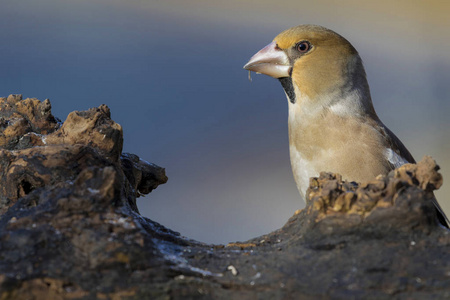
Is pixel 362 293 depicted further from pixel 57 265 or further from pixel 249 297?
pixel 57 265

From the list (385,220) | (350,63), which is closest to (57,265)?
(385,220)

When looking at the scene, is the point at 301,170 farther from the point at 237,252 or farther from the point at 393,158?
the point at 237,252

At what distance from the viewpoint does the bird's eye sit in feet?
10.5

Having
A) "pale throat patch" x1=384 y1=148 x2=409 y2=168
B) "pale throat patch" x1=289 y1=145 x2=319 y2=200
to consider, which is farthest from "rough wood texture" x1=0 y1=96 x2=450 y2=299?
"pale throat patch" x1=384 y1=148 x2=409 y2=168

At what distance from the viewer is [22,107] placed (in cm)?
251

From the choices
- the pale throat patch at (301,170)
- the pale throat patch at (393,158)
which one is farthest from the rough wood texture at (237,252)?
the pale throat patch at (393,158)

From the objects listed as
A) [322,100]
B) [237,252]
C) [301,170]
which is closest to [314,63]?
[322,100]

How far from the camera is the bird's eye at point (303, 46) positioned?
10.5 ft

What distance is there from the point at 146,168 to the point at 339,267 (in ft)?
4.74

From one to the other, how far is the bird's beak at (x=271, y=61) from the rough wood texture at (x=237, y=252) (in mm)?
1475

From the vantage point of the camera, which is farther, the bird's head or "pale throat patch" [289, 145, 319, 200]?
the bird's head

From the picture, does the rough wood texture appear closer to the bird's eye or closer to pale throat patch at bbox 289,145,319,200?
pale throat patch at bbox 289,145,319,200

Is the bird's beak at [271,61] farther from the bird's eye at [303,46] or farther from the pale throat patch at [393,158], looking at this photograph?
the pale throat patch at [393,158]

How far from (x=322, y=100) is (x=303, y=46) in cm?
36
